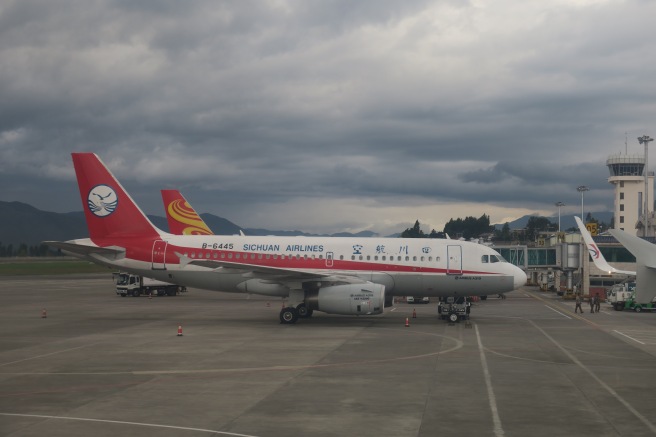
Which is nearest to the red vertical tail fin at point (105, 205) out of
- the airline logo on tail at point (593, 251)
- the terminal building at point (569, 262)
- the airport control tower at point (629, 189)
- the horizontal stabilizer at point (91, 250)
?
the horizontal stabilizer at point (91, 250)

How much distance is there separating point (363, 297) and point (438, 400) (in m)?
19.6

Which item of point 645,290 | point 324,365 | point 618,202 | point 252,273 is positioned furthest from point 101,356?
point 618,202

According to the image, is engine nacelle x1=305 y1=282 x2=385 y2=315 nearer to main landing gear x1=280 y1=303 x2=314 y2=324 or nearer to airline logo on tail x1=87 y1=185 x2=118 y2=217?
main landing gear x1=280 y1=303 x2=314 y2=324

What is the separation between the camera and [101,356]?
28.4 meters

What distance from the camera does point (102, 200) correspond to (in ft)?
152

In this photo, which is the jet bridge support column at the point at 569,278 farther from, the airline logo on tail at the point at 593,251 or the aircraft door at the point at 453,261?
the aircraft door at the point at 453,261

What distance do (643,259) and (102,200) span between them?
3956 cm

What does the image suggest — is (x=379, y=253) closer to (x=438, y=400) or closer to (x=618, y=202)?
(x=438, y=400)

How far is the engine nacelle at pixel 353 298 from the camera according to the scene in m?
39.7

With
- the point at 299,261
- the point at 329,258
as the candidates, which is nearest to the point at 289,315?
the point at 299,261

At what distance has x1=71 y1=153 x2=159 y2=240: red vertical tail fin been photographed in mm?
45875

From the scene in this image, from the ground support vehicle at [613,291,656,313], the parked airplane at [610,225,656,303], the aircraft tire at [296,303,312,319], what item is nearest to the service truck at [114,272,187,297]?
the aircraft tire at [296,303,312,319]

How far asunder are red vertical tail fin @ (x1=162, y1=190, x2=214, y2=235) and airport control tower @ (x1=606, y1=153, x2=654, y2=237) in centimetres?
11480

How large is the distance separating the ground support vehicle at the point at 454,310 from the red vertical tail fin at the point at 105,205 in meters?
19.1
